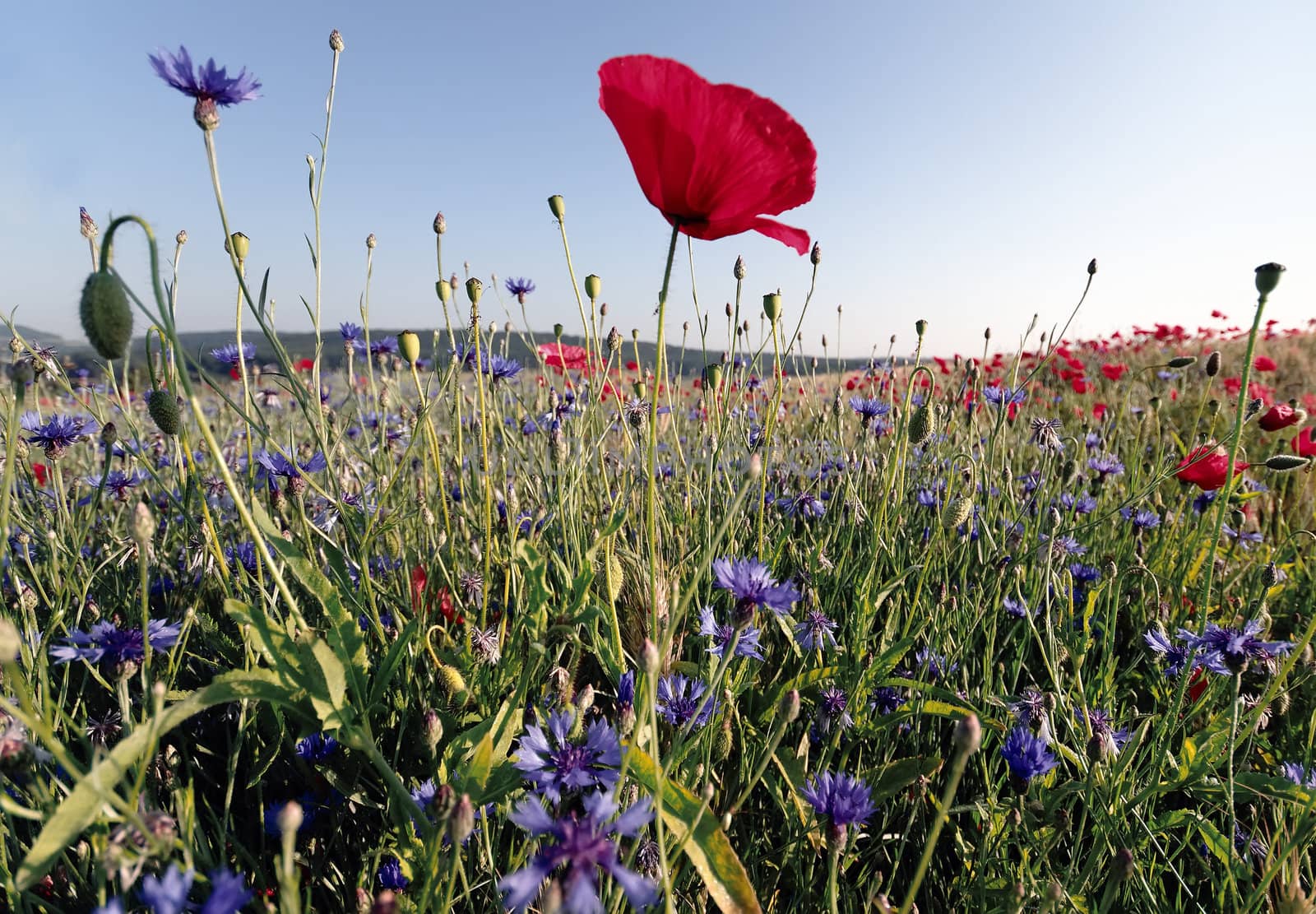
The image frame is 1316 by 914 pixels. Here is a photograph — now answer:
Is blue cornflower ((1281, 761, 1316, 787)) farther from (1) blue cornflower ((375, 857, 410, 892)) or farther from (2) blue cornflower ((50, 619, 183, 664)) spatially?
(2) blue cornflower ((50, 619, 183, 664))

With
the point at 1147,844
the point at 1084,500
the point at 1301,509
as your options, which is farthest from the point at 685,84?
the point at 1301,509

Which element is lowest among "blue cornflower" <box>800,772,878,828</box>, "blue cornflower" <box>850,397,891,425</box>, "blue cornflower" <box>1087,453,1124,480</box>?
"blue cornflower" <box>800,772,878,828</box>

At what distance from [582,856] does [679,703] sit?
574 millimetres

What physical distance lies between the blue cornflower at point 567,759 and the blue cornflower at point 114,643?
63 centimetres

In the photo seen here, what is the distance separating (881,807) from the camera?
124 cm

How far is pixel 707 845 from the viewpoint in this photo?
809 mm

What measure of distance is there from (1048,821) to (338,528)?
166 cm

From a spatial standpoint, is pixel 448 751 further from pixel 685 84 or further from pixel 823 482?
pixel 823 482

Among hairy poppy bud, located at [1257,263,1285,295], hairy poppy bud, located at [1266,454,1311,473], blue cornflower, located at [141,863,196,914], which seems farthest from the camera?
hairy poppy bud, located at [1266,454,1311,473]

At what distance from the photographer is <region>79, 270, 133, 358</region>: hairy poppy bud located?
753mm

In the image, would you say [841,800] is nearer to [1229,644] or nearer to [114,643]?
[1229,644]

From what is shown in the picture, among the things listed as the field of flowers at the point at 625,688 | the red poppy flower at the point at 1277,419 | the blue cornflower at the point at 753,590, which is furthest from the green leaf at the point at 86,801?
the red poppy flower at the point at 1277,419

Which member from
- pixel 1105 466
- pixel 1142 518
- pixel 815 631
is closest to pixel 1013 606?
pixel 815 631

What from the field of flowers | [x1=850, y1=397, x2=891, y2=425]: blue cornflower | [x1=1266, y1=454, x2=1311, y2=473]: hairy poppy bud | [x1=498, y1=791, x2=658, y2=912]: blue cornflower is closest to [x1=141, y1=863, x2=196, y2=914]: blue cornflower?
the field of flowers
